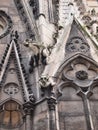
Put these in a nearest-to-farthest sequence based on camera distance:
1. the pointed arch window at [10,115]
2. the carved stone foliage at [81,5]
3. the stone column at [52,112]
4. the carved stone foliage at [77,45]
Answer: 1. the stone column at [52,112]
2. the pointed arch window at [10,115]
3. the carved stone foliage at [77,45]
4. the carved stone foliage at [81,5]

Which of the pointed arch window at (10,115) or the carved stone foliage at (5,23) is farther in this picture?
the carved stone foliage at (5,23)

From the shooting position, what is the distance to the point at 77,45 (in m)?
9.61

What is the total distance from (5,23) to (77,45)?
2.99 meters

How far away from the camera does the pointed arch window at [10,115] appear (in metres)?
8.74

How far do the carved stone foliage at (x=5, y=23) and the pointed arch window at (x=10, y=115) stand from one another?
2.85m

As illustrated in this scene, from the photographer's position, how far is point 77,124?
323 inches

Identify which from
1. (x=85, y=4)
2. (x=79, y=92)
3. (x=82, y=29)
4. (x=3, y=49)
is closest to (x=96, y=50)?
(x=82, y=29)

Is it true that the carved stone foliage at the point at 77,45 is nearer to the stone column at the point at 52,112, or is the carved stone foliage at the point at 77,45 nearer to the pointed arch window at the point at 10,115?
the stone column at the point at 52,112

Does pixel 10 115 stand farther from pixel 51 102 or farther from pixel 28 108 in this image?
pixel 51 102

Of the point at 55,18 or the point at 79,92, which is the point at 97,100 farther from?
the point at 55,18

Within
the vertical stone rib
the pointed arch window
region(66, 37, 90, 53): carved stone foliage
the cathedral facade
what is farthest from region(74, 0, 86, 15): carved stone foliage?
the pointed arch window

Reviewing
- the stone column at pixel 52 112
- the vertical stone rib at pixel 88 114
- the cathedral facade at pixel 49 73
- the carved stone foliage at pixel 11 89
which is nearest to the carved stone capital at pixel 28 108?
the cathedral facade at pixel 49 73

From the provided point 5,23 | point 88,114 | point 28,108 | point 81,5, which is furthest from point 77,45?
point 81,5

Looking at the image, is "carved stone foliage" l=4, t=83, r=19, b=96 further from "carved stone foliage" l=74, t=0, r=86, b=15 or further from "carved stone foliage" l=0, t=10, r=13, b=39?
"carved stone foliage" l=74, t=0, r=86, b=15
